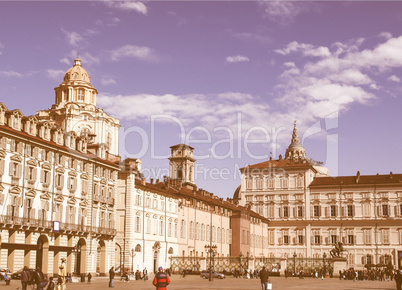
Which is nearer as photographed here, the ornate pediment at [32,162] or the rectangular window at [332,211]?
the ornate pediment at [32,162]

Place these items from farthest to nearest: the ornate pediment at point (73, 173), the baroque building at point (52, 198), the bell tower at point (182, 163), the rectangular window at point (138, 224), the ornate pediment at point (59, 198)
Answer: the bell tower at point (182, 163) → the rectangular window at point (138, 224) → the ornate pediment at point (73, 173) → the ornate pediment at point (59, 198) → the baroque building at point (52, 198)

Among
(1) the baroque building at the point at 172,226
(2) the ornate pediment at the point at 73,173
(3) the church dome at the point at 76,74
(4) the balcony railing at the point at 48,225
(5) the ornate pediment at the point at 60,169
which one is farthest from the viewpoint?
(3) the church dome at the point at 76,74

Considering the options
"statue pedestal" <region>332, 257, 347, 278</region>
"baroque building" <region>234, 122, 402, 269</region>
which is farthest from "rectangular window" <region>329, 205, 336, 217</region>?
"statue pedestal" <region>332, 257, 347, 278</region>

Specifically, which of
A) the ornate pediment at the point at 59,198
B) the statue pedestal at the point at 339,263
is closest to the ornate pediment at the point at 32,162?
the ornate pediment at the point at 59,198

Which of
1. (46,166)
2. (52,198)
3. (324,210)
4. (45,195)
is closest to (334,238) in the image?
(324,210)

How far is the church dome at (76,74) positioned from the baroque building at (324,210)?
1512 inches

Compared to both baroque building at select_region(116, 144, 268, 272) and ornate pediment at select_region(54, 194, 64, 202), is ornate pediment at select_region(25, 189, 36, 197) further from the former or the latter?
baroque building at select_region(116, 144, 268, 272)

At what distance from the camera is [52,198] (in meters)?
56.9

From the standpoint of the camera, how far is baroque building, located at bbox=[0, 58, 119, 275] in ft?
168

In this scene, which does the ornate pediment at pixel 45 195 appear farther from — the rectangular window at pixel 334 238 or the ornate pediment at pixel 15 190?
the rectangular window at pixel 334 238

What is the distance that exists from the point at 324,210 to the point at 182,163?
1203 inches

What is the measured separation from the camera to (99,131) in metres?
95.1

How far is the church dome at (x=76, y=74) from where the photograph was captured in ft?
312

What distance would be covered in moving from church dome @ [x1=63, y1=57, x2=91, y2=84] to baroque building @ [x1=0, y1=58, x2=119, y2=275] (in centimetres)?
2971
